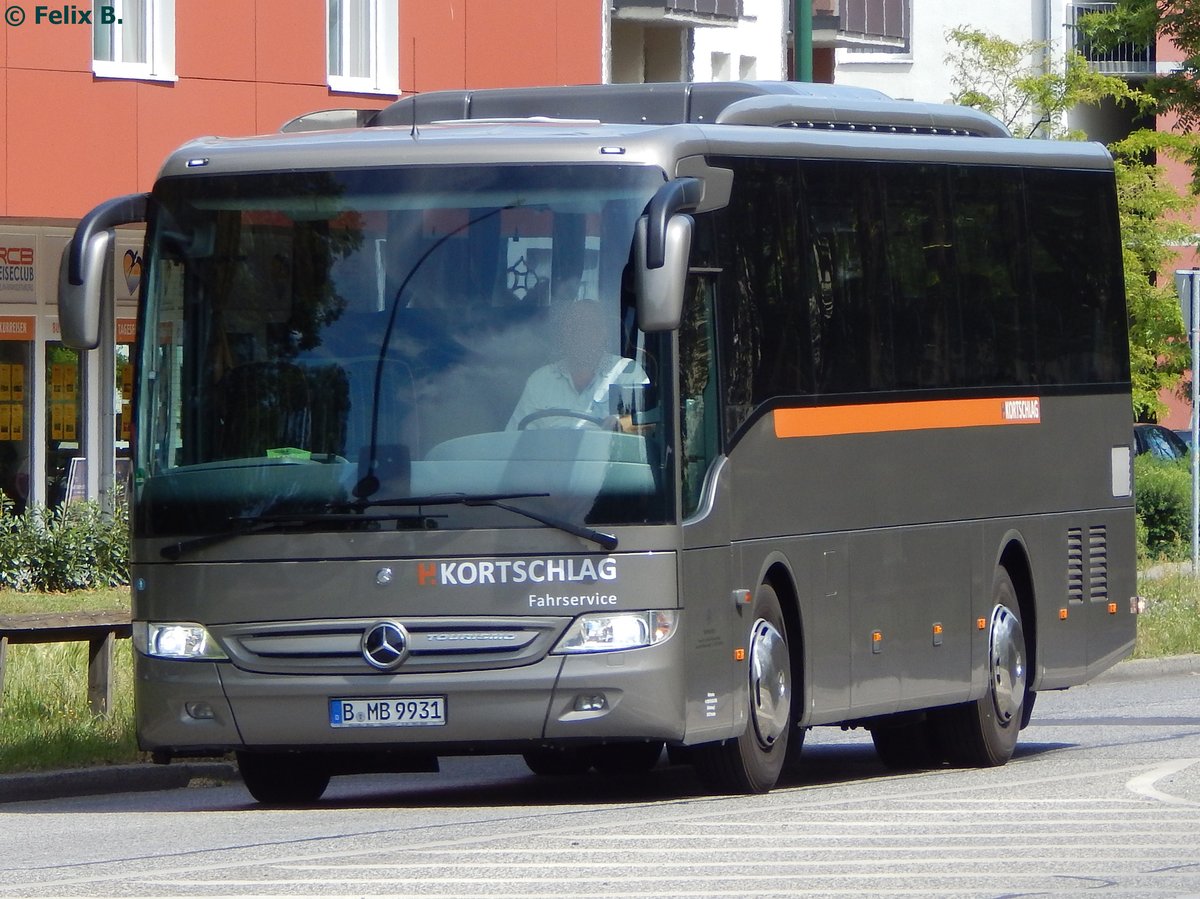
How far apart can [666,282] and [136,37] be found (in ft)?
62.3

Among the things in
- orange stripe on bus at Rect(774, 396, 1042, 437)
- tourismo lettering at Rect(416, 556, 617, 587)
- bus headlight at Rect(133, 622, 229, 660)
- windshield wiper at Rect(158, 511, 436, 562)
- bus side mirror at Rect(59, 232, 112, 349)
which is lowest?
bus headlight at Rect(133, 622, 229, 660)

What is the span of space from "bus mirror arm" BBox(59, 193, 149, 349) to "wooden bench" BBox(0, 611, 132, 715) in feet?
10.5

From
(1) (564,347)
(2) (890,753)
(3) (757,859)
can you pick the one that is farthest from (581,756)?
(3) (757,859)

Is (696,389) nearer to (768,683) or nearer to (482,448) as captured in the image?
(482,448)

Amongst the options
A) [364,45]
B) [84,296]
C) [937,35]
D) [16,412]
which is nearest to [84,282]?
[84,296]

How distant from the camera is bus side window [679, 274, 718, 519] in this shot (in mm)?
12297

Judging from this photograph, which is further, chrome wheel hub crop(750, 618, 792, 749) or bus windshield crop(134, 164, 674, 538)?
chrome wheel hub crop(750, 618, 792, 749)

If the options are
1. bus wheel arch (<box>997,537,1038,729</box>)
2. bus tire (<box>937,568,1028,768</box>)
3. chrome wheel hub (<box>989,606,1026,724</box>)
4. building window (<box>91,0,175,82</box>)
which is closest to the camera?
bus tire (<box>937,568,1028,768</box>)

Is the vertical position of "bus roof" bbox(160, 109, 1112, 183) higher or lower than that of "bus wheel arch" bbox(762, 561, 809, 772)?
higher

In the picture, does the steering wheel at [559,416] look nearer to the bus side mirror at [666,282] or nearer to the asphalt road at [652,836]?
the bus side mirror at [666,282]

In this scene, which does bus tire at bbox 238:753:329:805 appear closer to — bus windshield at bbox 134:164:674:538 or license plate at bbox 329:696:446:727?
license plate at bbox 329:696:446:727

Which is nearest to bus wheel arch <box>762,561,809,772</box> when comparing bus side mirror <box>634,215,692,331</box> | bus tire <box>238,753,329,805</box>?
bus side mirror <box>634,215,692,331</box>

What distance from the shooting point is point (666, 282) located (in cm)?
1181

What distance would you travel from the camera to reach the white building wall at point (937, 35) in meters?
72.2
